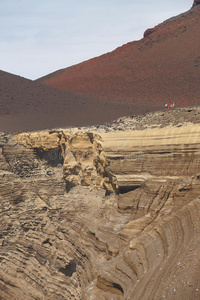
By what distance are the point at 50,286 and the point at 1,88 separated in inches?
975

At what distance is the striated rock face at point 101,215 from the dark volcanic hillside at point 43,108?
40.6 feet

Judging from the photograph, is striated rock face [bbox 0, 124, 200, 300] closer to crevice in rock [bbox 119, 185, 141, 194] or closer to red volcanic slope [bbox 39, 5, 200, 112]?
crevice in rock [bbox 119, 185, 141, 194]

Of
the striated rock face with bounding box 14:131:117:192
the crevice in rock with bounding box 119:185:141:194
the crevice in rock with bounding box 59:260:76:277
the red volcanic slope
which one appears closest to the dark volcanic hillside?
the red volcanic slope

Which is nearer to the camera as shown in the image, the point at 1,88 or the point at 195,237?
the point at 195,237

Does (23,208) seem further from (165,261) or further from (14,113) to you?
(14,113)

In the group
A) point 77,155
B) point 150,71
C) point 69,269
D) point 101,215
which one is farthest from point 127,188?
point 150,71

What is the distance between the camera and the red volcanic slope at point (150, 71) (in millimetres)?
32875

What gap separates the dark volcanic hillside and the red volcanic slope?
14.0 ft

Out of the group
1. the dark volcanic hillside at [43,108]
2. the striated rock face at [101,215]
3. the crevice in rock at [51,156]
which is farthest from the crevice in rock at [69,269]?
the dark volcanic hillside at [43,108]

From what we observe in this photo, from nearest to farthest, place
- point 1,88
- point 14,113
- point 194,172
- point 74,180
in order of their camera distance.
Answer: point 194,172 → point 74,180 → point 14,113 → point 1,88

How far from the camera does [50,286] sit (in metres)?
8.04

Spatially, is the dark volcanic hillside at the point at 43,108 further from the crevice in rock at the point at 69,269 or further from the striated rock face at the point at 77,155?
the crevice in rock at the point at 69,269

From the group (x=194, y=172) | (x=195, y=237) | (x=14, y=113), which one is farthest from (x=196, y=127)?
(x=14, y=113)

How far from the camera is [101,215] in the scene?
299 inches
